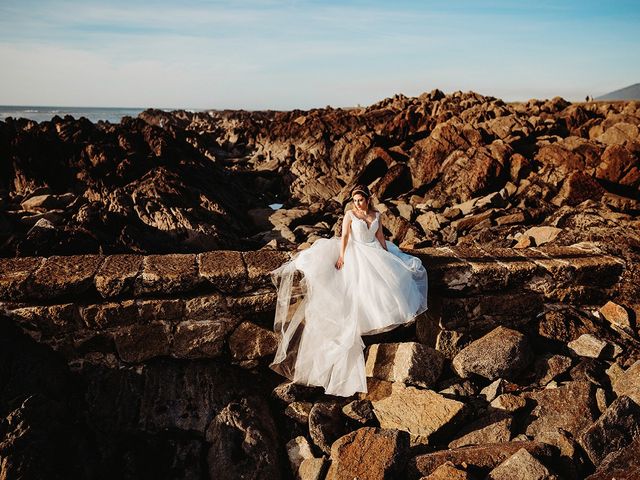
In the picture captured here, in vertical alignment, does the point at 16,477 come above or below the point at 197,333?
below

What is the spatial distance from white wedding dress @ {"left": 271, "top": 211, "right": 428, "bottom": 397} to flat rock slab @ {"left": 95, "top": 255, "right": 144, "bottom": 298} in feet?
3.54

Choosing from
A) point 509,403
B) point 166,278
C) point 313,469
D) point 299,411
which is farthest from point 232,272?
point 509,403

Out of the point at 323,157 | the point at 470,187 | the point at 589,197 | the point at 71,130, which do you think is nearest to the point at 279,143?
the point at 323,157

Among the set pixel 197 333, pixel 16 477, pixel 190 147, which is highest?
pixel 190 147

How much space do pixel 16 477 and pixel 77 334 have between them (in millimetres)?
1078

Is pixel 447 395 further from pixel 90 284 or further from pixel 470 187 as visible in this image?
pixel 470 187

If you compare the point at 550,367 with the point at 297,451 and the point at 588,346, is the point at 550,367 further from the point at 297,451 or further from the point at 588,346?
the point at 297,451

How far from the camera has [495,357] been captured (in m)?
3.37

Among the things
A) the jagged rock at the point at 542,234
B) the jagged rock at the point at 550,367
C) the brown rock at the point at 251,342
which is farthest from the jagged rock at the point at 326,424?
the jagged rock at the point at 542,234

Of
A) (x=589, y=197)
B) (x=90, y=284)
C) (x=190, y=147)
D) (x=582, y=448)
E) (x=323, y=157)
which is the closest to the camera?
(x=582, y=448)

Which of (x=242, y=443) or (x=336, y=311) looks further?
(x=336, y=311)

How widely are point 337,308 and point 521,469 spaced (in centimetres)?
164

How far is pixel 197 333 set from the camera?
325cm

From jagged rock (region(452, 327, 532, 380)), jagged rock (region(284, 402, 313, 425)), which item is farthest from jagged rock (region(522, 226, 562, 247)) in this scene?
jagged rock (region(284, 402, 313, 425))
